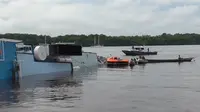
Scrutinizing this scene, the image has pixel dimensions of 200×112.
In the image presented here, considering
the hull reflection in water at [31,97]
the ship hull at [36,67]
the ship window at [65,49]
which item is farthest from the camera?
the ship window at [65,49]

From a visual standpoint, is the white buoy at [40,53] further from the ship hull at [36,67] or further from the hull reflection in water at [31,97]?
the hull reflection in water at [31,97]

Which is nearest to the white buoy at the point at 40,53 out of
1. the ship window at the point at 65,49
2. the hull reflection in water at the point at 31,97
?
the ship window at the point at 65,49

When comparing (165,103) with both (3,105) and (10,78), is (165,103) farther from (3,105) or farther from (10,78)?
(10,78)

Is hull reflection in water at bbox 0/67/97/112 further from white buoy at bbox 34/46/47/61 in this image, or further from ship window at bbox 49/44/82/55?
ship window at bbox 49/44/82/55

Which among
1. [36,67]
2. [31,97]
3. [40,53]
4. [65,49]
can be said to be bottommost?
[31,97]

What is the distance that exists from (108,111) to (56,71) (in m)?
28.9

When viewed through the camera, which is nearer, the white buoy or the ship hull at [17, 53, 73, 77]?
the ship hull at [17, 53, 73, 77]

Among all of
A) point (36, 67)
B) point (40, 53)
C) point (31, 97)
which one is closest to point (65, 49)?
point (40, 53)

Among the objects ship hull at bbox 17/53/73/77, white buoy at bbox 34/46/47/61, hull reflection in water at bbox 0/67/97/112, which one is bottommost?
hull reflection in water at bbox 0/67/97/112

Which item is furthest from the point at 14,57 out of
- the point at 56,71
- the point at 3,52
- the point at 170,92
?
the point at 170,92

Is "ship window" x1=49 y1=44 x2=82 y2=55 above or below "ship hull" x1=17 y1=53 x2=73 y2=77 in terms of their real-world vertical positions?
above

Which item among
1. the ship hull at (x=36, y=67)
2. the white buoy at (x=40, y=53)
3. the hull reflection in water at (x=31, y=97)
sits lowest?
the hull reflection in water at (x=31, y=97)

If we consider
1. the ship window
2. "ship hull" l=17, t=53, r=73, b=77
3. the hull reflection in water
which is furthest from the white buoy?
the hull reflection in water

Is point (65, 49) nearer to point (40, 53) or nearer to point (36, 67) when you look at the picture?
point (40, 53)
